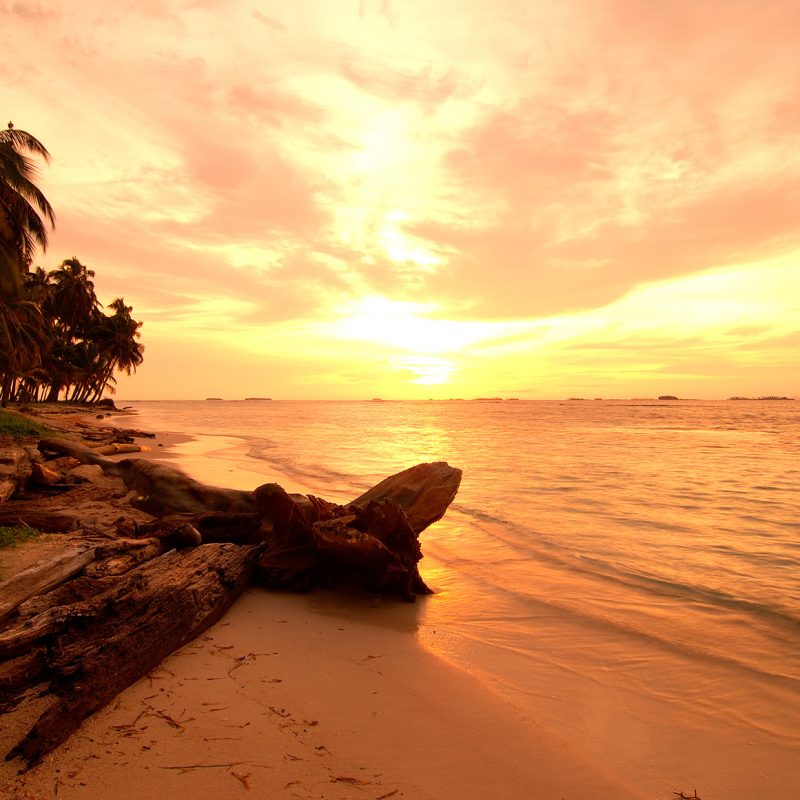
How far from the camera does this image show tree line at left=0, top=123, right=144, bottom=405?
2191 cm

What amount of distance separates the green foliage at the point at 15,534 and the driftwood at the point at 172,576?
82 cm

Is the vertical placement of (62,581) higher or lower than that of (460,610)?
higher

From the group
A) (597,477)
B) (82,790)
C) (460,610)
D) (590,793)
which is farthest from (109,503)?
(597,477)

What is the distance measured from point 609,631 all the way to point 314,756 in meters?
3.29

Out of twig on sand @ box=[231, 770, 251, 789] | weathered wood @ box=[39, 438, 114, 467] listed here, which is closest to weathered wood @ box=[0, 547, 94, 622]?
twig on sand @ box=[231, 770, 251, 789]

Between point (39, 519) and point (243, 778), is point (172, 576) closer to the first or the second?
point (243, 778)

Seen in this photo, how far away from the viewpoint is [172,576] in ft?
14.1

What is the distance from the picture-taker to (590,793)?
9.06ft

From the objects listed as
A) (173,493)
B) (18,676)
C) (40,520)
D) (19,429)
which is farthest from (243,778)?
(19,429)

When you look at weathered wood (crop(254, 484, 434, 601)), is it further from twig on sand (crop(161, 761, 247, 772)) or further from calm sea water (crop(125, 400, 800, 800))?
twig on sand (crop(161, 761, 247, 772))

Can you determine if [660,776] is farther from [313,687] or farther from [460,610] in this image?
[460,610]

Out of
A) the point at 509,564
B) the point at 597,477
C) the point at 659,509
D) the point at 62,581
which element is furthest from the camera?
the point at 597,477

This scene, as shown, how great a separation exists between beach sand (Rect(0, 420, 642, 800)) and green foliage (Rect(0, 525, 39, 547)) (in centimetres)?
313

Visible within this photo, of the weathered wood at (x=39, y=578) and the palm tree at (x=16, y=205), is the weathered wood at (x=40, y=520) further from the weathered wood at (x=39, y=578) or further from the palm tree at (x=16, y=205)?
the palm tree at (x=16, y=205)
